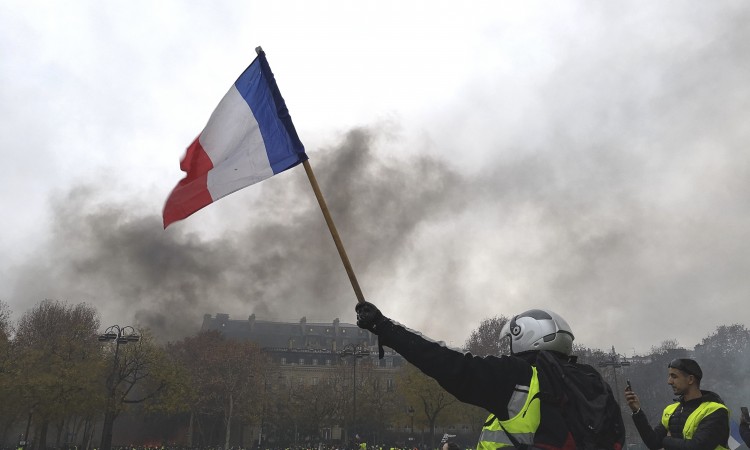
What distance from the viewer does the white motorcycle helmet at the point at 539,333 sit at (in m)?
3.50

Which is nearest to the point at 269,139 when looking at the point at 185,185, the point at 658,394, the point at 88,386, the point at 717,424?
the point at 185,185

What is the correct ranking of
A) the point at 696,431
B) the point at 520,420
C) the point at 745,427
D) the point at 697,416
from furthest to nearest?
the point at 745,427, the point at 697,416, the point at 696,431, the point at 520,420

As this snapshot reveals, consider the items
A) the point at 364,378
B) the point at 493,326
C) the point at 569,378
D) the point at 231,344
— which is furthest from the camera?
the point at 364,378

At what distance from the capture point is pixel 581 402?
3.09 metres

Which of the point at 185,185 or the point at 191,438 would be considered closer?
the point at 185,185

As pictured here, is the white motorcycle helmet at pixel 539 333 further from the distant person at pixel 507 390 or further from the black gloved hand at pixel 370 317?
the black gloved hand at pixel 370 317

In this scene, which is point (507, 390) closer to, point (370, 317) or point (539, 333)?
point (539, 333)

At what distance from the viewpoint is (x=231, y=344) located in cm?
5766

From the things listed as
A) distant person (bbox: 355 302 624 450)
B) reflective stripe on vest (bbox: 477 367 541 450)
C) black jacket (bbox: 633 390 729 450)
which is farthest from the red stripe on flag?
black jacket (bbox: 633 390 729 450)

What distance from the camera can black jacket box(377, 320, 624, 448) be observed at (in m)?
2.98

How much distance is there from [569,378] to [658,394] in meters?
74.6

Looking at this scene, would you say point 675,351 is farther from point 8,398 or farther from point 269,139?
point 269,139

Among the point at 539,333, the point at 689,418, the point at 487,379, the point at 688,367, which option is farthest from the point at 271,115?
the point at 689,418

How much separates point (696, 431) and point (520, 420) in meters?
2.69
